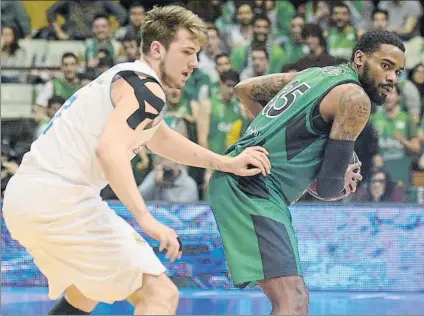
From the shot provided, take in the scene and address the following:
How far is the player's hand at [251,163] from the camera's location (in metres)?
4.60

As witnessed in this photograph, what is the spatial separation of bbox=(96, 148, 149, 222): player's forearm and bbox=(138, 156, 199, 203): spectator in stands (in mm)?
5115

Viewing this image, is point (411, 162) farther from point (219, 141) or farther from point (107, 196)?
point (107, 196)

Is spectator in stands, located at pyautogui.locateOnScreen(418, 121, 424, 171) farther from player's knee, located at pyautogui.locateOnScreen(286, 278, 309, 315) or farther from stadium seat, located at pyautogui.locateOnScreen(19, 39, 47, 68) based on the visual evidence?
player's knee, located at pyautogui.locateOnScreen(286, 278, 309, 315)

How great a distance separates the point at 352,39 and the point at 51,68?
3669 millimetres

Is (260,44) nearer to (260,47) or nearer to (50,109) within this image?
(260,47)

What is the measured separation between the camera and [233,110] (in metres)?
9.48

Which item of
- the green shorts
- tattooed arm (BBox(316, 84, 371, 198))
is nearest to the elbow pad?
tattooed arm (BBox(316, 84, 371, 198))

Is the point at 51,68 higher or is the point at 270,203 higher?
the point at 270,203

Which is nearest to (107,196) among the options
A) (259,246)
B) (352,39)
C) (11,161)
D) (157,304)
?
(11,161)

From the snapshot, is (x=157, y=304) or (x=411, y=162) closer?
(x=157, y=304)

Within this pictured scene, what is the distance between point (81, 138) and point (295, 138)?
3.98 ft

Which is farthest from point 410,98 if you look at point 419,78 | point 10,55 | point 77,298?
point 77,298

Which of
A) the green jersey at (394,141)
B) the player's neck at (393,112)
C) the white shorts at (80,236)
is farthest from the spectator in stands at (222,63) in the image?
the white shorts at (80,236)

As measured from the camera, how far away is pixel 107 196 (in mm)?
8828
